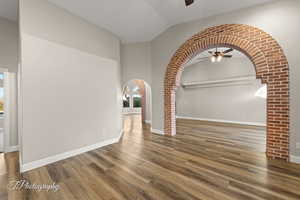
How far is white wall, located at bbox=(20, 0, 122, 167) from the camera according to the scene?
2.37m

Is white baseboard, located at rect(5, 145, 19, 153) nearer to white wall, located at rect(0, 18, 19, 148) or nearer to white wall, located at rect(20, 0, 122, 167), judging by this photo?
white wall, located at rect(0, 18, 19, 148)

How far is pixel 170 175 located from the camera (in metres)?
2.12

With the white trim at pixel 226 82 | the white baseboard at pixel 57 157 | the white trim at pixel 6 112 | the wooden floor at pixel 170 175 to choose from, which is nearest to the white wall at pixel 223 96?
the white trim at pixel 226 82

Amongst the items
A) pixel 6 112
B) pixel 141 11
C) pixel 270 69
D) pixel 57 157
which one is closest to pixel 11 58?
pixel 6 112

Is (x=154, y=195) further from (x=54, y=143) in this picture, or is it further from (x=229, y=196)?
(x=54, y=143)

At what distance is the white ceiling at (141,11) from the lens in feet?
9.74

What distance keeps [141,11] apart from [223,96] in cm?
620

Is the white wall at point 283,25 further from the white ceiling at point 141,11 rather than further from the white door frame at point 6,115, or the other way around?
the white door frame at point 6,115

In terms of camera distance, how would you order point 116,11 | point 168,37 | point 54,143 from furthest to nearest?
point 168,37, point 116,11, point 54,143

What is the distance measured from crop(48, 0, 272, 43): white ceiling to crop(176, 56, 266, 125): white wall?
4361 millimetres

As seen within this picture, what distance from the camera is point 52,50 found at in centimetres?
266

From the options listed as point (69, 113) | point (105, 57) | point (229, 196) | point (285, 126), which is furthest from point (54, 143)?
point (285, 126)

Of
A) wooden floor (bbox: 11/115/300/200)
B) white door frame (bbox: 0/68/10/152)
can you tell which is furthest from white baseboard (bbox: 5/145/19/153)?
wooden floor (bbox: 11/115/300/200)

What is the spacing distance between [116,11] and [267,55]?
377 cm
